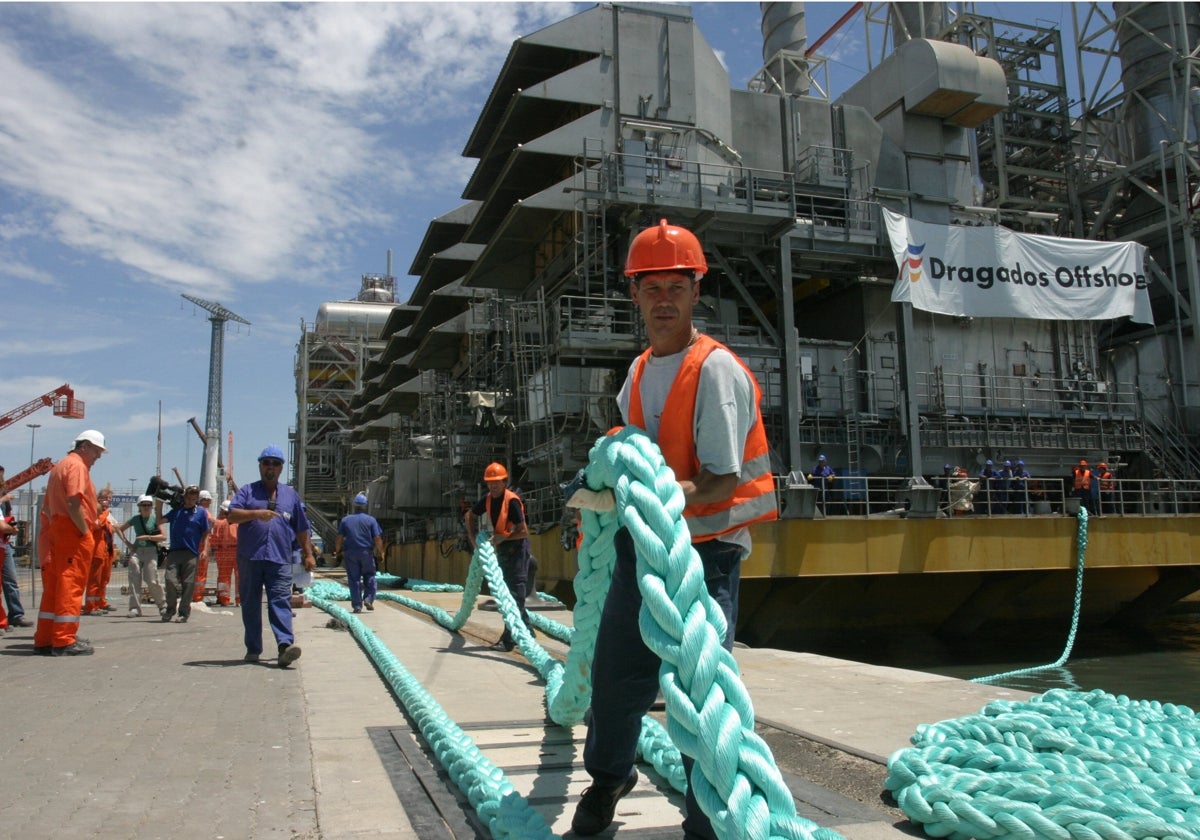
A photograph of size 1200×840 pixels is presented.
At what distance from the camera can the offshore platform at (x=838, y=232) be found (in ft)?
65.7

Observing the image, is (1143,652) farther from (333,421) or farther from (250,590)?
(333,421)

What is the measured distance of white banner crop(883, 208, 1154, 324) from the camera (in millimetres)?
22062

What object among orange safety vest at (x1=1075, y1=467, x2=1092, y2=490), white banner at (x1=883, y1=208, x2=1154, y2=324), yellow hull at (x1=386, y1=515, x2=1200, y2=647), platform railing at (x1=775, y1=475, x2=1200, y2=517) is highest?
white banner at (x1=883, y1=208, x2=1154, y2=324)

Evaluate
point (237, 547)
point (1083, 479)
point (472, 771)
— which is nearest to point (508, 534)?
point (237, 547)

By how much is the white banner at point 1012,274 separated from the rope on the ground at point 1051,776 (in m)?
18.6

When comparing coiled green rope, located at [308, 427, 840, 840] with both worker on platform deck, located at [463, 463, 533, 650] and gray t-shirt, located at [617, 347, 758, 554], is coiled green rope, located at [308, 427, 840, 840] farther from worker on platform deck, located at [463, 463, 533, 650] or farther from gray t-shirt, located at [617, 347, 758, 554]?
worker on platform deck, located at [463, 463, 533, 650]

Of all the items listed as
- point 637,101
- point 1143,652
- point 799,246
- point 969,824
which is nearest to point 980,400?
point 799,246

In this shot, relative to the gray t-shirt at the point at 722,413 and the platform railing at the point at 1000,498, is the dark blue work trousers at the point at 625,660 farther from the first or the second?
the platform railing at the point at 1000,498

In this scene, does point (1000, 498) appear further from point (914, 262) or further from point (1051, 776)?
point (1051, 776)

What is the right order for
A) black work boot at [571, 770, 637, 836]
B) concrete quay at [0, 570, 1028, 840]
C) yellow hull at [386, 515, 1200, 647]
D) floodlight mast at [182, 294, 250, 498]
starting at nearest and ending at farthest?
black work boot at [571, 770, 637, 836], concrete quay at [0, 570, 1028, 840], yellow hull at [386, 515, 1200, 647], floodlight mast at [182, 294, 250, 498]

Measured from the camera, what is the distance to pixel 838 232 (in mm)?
22094

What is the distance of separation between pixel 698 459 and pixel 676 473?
4.0 inches

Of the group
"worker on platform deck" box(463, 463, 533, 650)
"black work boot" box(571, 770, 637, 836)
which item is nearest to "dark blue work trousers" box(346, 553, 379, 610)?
"worker on platform deck" box(463, 463, 533, 650)

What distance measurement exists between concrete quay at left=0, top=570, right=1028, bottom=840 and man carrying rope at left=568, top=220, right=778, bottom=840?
0.41 metres
